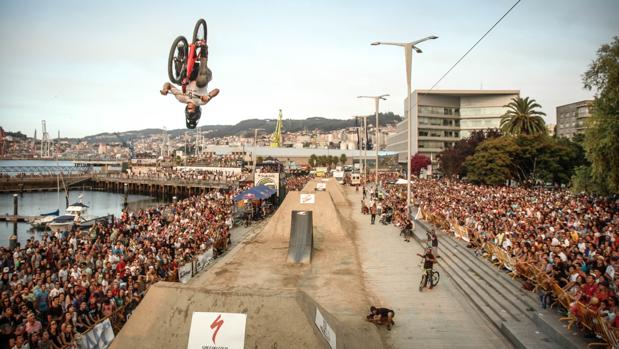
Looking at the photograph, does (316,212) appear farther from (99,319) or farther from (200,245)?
(99,319)

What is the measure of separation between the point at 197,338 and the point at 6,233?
44.1m

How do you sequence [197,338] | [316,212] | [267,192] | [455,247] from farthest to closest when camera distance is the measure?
1. [267,192]
2. [316,212]
3. [455,247]
4. [197,338]

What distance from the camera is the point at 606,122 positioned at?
22047 millimetres

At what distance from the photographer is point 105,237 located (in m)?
23.6

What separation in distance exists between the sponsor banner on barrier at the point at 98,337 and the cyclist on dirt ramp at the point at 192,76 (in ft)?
46.8

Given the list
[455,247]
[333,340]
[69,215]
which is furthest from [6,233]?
[333,340]

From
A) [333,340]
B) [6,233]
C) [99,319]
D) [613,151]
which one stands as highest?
[613,151]

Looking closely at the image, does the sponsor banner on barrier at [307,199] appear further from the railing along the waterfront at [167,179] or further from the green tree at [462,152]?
the railing along the waterfront at [167,179]

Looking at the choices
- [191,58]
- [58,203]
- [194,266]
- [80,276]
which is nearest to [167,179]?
[58,203]

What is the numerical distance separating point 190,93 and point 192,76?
0.95 meters

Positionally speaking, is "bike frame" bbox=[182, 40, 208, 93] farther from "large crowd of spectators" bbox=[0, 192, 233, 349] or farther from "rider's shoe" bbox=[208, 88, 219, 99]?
"large crowd of spectators" bbox=[0, 192, 233, 349]

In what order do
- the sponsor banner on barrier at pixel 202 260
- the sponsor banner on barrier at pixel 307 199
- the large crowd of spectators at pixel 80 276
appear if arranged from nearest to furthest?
the large crowd of spectators at pixel 80 276
the sponsor banner on barrier at pixel 202 260
the sponsor banner on barrier at pixel 307 199

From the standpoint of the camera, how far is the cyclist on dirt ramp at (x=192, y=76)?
2260 centimetres

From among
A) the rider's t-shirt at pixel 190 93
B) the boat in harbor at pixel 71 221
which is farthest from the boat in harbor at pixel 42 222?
the rider's t-shirt at pixel 190 93
